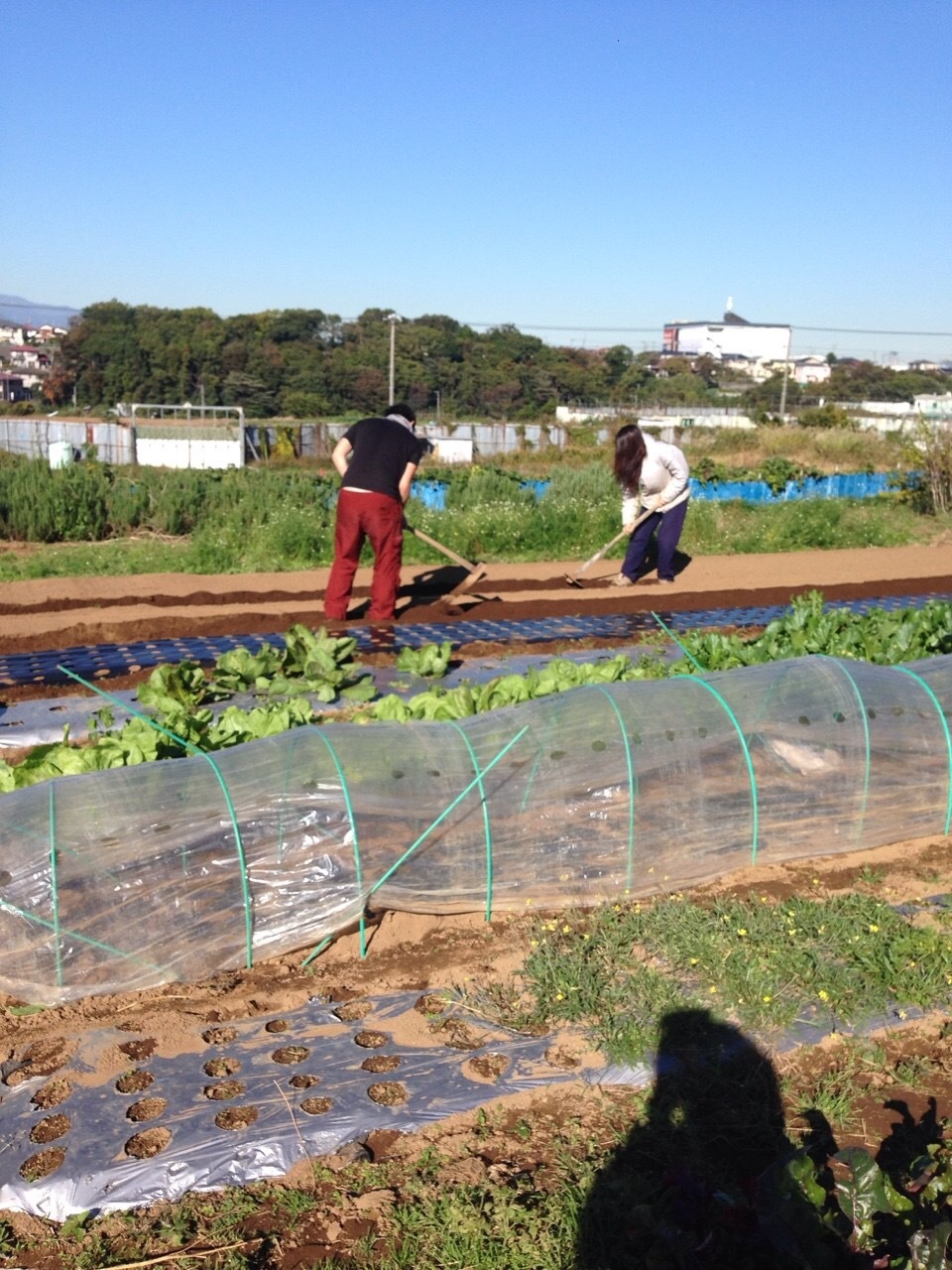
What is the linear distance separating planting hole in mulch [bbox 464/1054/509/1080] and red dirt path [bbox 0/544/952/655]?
537 cm

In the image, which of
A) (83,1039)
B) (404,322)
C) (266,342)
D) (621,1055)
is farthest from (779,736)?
(404,322)

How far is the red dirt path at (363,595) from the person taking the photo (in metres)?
8.38

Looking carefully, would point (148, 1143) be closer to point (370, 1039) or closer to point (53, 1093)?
point (53, 1093)

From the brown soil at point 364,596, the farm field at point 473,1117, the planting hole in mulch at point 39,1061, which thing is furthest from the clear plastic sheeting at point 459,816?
the brown soil at point 364,596

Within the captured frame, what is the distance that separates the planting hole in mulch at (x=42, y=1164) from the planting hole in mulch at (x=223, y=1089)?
0.39 metres

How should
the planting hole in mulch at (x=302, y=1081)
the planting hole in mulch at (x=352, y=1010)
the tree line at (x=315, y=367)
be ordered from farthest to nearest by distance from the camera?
1. the tree line at (x=315, y=367)
2. the planting hole in mulch at (x=352, y=1010)
3. the planting hole in mulch at (x=302, y=1081)

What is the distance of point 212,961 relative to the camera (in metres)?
3.80

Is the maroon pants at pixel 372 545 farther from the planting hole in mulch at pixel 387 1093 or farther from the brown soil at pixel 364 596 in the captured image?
the planting hole in mulch at pixel 387 1093

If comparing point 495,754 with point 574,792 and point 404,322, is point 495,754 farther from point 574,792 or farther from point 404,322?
point 404,322

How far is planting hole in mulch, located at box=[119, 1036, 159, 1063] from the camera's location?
3.29 metres

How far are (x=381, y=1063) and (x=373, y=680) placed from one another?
12.5ft

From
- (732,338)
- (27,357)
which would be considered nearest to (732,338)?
(732,338)

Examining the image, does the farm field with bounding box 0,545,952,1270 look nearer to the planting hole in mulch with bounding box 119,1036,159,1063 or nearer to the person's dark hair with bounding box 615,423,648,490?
the planting hole in mulch with bounding box 119,1036,159,1063

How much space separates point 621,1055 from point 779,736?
192 centimetres
